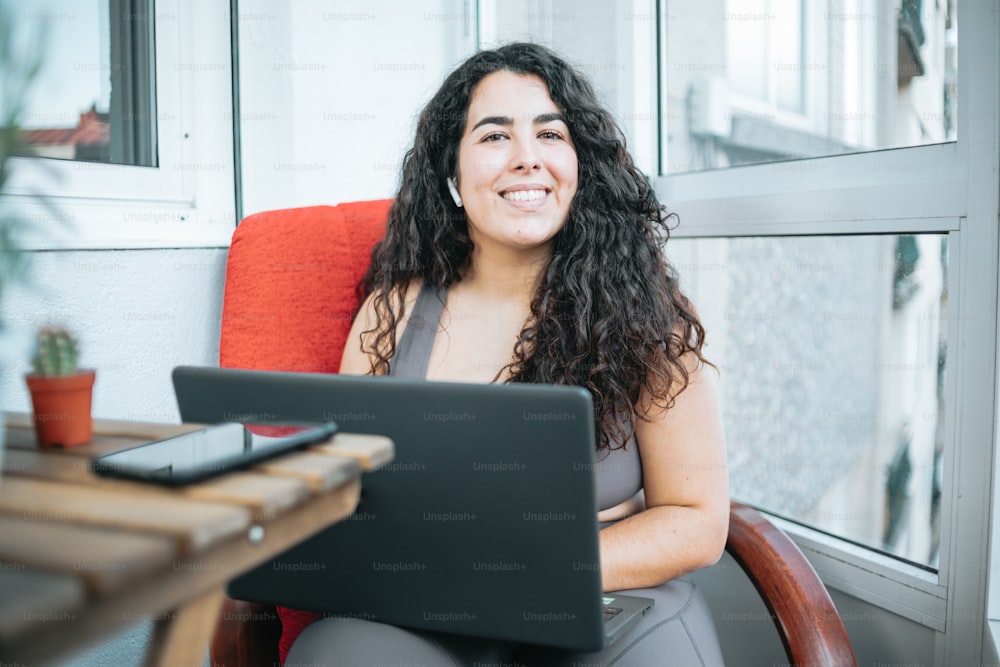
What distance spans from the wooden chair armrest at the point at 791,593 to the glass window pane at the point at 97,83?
1270 millimetres

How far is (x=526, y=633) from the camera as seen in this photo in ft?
2.49

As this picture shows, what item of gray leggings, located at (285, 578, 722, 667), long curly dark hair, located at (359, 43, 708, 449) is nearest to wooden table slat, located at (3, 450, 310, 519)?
gray leggings, located at (285, 578, 722, 667)

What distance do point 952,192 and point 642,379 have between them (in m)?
0.52

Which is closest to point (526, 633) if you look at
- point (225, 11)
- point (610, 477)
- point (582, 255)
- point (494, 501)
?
point (494, 501)

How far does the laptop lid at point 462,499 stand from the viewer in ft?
2.27

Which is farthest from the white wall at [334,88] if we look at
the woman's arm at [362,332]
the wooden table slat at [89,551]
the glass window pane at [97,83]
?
the wooden table slat at [89,551]

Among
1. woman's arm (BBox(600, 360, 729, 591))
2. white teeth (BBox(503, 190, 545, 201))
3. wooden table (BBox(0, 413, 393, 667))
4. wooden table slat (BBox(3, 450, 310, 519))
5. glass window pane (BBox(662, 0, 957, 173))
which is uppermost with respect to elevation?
glass window pane (BBox(662, 0, 957, 173))

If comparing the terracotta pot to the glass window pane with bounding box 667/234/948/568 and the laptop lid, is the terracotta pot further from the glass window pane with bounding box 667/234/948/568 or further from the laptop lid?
the glass window pane with bounding box 667/234/948/568

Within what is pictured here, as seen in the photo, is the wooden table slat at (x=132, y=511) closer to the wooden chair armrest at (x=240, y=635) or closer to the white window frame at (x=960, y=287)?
the wooden chair armrest at (x=240, y=635)

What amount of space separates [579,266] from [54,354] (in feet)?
2.70

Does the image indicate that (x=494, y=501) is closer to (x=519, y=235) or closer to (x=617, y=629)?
(x=617, y=629)

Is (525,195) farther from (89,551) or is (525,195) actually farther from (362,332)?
(89,551)

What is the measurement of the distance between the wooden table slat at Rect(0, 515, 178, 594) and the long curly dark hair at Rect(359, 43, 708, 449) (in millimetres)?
792

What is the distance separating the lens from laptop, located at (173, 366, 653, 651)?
0.69 m
